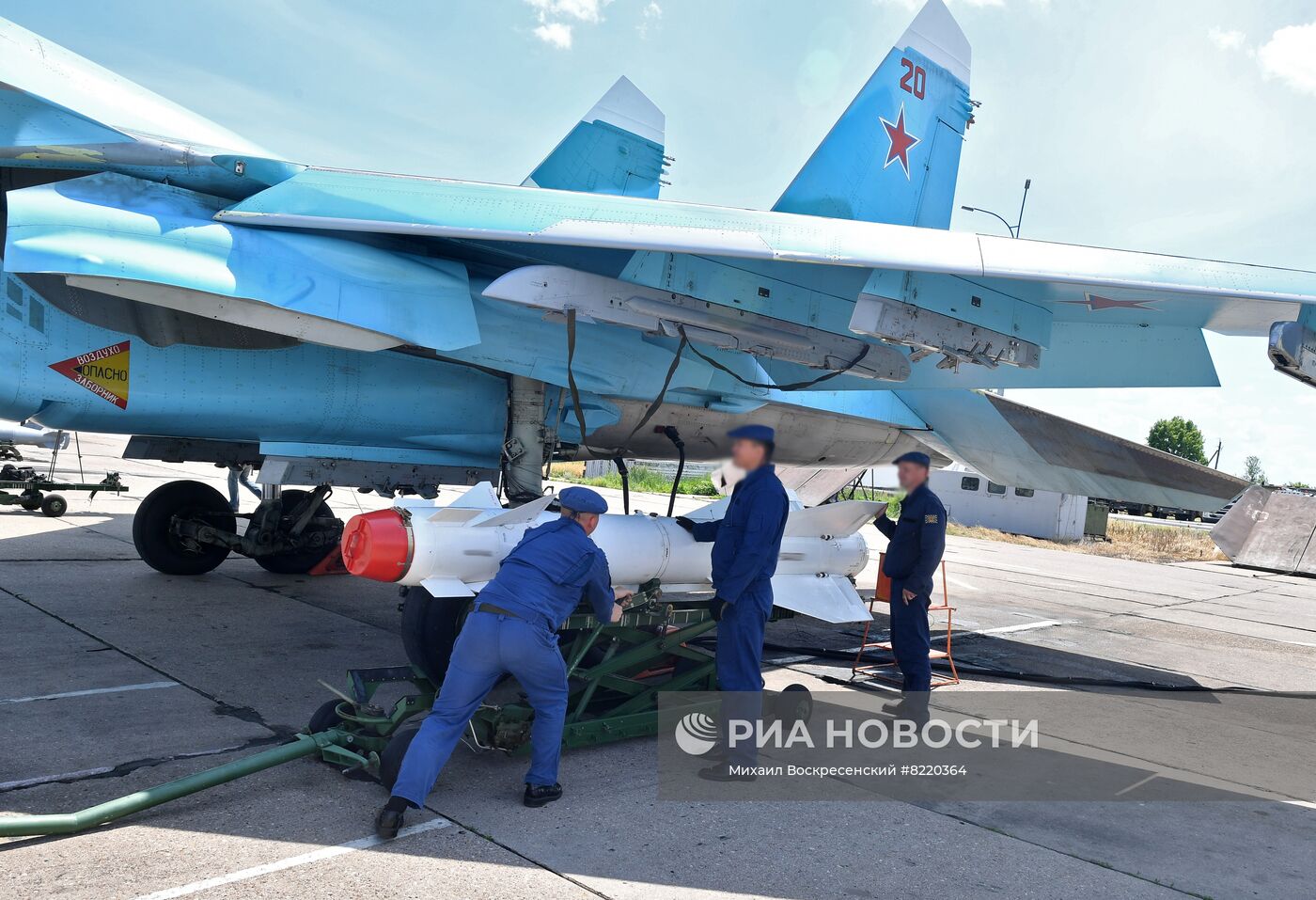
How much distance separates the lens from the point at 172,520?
870 centimetres

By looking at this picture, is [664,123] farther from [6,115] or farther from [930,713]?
[930,713]

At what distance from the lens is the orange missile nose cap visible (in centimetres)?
445

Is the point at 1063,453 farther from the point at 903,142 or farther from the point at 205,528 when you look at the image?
the point at 205,528

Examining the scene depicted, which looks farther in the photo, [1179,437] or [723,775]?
[1179,437]

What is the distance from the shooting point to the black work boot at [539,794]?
3893mm

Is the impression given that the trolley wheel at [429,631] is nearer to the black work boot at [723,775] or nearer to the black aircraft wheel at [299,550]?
the black work boot at [723,775]

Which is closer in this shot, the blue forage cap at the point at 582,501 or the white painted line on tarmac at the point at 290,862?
the white painted line on tarmac at the point at 290,862

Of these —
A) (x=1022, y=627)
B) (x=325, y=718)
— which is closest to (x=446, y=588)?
(x=325, y=718)

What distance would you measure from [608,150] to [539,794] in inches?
226

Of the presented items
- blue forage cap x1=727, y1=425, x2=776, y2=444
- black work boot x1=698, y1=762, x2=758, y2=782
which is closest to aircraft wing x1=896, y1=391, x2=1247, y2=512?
blue forage cap x1=727, y1=425, x2=776, y2=444

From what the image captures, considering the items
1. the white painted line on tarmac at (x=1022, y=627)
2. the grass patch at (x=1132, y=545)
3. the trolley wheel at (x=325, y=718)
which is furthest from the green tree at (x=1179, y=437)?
the trolley wheel at (x=325, y=718)

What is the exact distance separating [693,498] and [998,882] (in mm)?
26916

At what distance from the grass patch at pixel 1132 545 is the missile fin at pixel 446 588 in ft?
65.7

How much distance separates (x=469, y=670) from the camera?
147 inches
